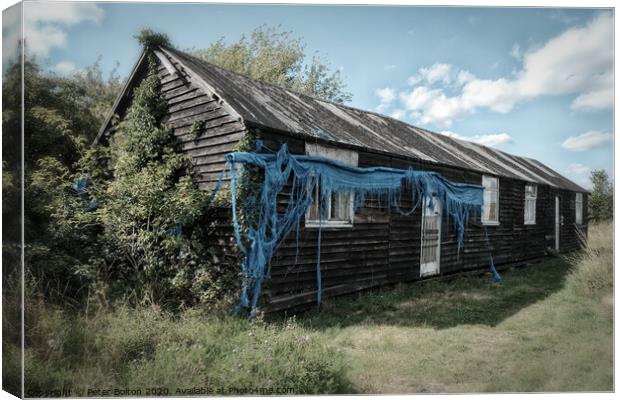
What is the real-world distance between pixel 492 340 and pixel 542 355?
2.78 feet

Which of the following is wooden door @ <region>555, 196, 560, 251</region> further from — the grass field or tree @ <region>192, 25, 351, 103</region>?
the grass field

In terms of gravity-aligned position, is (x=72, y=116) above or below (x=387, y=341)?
above

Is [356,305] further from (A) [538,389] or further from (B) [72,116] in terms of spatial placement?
(B) [72,116]

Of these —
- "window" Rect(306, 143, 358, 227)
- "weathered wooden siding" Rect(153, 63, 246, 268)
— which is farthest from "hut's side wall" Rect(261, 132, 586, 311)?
"weathered wooden siding" Rect(153, 63, 246, 268)

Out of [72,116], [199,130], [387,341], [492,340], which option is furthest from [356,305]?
[72,116]

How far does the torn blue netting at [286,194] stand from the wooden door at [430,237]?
1.39 m

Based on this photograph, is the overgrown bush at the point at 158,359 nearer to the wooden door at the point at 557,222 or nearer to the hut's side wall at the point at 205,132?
the hut's side wall at the point at 205,132

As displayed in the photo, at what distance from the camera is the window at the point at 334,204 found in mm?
7834

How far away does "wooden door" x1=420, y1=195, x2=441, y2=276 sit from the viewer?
10789 millimetres

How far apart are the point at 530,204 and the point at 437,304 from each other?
31.8 feet

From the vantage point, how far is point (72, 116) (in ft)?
34.8

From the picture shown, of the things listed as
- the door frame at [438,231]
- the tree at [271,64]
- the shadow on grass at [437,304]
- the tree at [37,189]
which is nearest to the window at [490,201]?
the shadow on grass at [437,304]

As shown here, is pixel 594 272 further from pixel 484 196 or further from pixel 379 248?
pixel 484 196

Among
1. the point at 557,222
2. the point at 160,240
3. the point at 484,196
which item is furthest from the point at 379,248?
the point at 557,222
